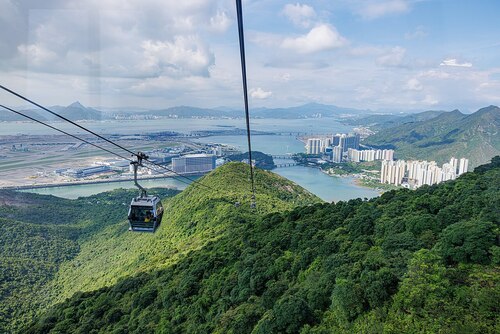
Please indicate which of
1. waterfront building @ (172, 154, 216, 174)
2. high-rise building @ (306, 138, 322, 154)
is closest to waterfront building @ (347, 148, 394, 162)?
high-rise building @ (306, 138, 322, 154)

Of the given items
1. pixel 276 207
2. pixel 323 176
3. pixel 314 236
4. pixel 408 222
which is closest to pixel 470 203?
pixel 408 222

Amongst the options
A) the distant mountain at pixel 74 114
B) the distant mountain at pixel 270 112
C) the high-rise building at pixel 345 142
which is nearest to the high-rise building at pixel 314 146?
the high-rise building at pixel 345 142

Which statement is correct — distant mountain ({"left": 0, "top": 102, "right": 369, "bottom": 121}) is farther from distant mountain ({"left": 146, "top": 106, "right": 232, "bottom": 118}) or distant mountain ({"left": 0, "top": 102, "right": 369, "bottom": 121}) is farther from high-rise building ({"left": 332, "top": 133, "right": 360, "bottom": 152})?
high-rise building ({"left": 332, "top": 133, "right": 360, "bottom": 152})

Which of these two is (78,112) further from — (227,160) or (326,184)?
(326,184)

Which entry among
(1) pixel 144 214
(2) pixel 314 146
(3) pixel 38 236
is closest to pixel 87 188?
(3) pixel 38 236

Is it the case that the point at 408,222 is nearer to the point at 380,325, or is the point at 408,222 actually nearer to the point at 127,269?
the point at 380,325

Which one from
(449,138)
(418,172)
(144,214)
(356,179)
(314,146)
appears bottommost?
(356,179)
